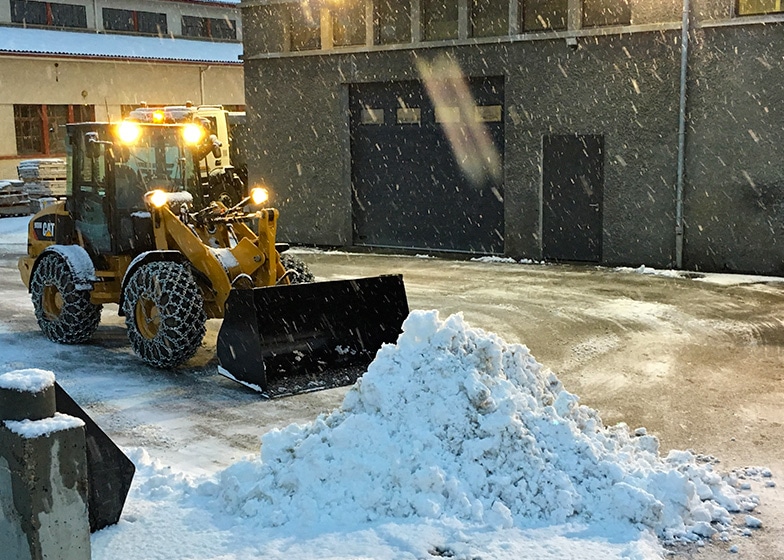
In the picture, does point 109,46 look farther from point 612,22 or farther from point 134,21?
point 612,22

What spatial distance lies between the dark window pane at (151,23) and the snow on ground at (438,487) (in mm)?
31762

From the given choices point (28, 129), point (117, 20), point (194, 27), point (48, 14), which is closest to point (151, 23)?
point (117, 20)

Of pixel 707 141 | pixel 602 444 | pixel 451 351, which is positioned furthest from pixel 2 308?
pixel 707 141

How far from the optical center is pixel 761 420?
7645mm

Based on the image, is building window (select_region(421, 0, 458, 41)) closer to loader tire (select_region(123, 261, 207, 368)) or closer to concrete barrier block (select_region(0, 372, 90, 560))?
loader tire (select_region(123, 261, 207, 368))

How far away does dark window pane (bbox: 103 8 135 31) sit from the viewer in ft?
112

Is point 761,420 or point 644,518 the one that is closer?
point 644,518

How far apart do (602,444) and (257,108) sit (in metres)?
15.3

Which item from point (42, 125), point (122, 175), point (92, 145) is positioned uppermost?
point (42, 125)

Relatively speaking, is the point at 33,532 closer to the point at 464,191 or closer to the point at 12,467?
the point at 12,467

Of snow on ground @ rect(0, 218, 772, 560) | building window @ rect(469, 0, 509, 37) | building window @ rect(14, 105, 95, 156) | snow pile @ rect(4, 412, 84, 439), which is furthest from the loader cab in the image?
building window @ rect(14, 105, 95, 156)

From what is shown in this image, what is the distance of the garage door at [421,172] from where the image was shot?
17.4 meters

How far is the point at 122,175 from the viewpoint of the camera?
10148 mm

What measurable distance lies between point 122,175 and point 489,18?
8911 millimetres
